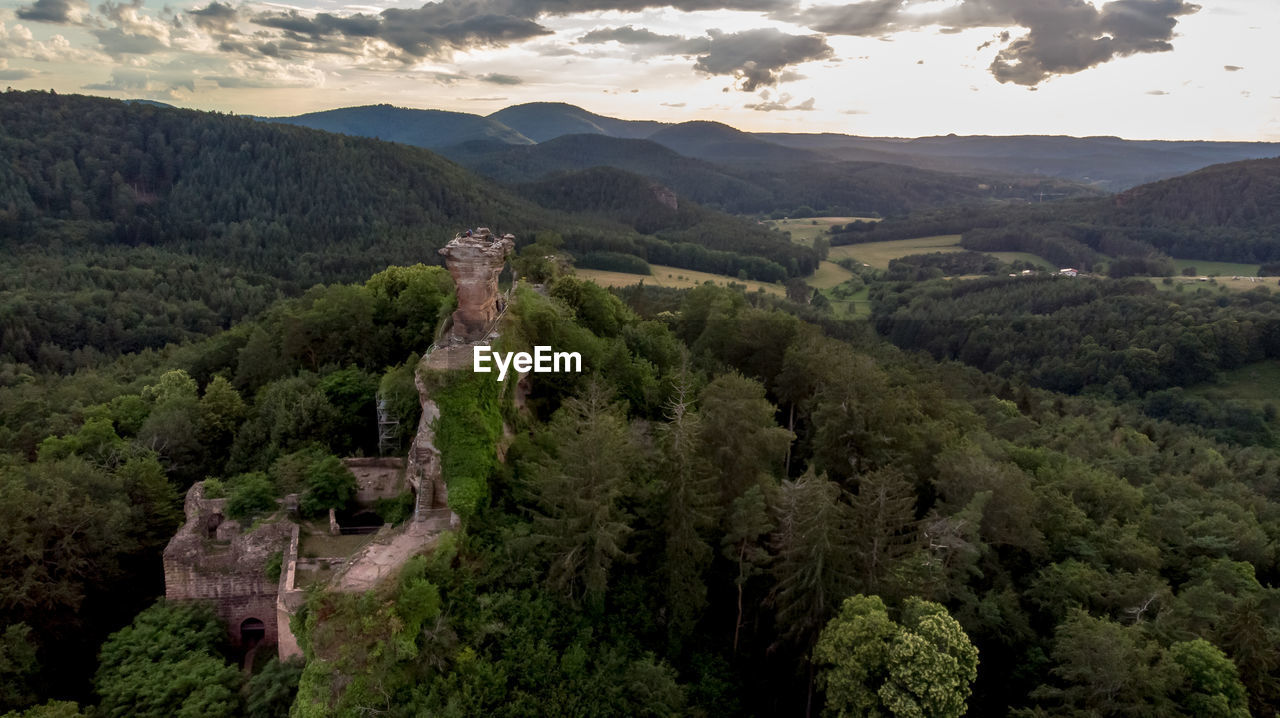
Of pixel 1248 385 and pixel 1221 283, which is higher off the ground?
pixel 1221 283

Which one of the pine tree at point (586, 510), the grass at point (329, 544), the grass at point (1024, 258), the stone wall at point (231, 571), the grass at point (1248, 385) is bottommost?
the grass at point (1248, 385)

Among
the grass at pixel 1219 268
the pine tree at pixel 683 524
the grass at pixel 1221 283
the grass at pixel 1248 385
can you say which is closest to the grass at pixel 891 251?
the grass at pixel 1219 268

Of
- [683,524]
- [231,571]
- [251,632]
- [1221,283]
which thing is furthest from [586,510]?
[1221,283]

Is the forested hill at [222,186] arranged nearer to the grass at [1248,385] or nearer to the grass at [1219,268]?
the grass at [1248,385]

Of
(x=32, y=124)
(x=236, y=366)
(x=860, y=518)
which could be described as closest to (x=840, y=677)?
(x=860, y=518)

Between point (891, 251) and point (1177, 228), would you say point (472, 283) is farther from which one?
point (1177, 228)

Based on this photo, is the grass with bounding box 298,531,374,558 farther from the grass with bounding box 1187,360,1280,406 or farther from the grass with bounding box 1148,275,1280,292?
the grass with bounding box 1148,275,1280,292

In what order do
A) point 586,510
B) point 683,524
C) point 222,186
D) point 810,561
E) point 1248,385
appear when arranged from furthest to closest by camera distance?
1. point 222,186
2. point 1248,385
3. point 683,524
4. point 810,561
5. point 586,510
